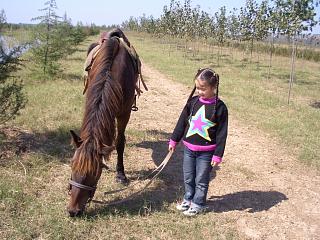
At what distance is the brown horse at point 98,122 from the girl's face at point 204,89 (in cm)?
88

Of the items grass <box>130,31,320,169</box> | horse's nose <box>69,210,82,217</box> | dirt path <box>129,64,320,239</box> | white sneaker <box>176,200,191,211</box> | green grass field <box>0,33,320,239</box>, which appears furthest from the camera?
grass <box>130,31,320,169</box>

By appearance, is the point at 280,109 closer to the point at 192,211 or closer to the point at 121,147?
the point at 121,147

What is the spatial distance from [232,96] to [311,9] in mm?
4151

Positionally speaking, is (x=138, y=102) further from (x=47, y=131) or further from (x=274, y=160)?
(x=274, y=160)

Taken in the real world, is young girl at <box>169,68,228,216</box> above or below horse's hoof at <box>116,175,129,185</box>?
above

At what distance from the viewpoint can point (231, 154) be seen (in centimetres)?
643

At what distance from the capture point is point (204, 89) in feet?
13.1

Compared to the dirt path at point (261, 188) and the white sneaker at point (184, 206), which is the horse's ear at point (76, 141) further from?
the dirt path at point (261, 188)

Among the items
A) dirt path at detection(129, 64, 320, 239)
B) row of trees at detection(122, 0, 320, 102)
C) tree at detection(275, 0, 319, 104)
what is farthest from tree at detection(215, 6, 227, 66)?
dirt path at detection(129, 64, 320, 239)

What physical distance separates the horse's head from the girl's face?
1212 millimetres

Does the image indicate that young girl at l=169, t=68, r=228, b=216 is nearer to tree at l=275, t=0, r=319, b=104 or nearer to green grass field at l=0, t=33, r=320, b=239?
green grass field at l=0, t=33, r=320, b=239

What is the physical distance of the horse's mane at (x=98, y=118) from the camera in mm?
3387

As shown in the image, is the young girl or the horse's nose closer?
the horse's nose

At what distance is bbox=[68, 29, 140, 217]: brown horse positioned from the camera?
3398 millimetres
